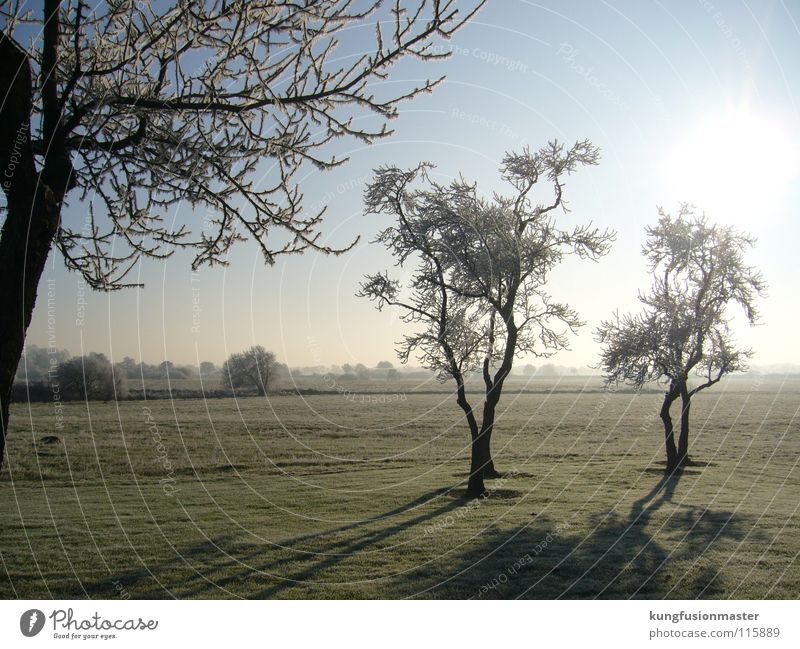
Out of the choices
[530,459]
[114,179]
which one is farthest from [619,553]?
[530,459]

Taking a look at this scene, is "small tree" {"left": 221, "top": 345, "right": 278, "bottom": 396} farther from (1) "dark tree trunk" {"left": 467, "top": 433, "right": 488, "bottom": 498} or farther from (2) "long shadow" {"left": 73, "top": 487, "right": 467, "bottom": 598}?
(2) "long shadow" {"left": 73, "top": 487, "right": 467, "bottom": 598}

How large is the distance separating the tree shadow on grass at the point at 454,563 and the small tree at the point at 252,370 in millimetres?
63576

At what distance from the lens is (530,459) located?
34.8m

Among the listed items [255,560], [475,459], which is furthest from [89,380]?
[255,560]

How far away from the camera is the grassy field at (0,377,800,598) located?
1211cm

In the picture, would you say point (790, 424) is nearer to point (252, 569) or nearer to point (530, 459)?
point (530, 459)

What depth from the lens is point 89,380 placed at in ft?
199

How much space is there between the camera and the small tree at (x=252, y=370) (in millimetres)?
80812

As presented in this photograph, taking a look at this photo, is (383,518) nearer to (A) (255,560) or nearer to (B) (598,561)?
(A) (255,560)

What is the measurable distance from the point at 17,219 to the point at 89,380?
62194 millimetres

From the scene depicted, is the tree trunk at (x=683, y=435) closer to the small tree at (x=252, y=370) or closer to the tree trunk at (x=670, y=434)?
the tree trunk at (x=670, y=434)

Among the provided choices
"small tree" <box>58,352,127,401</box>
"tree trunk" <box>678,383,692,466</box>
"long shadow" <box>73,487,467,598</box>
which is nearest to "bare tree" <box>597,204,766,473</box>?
"tree trunk" <box>678,383,692,466</box>

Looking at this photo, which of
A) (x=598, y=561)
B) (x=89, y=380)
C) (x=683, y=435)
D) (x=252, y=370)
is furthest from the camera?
(x=252, y=370)

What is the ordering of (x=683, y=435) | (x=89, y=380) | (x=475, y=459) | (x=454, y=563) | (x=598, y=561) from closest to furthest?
1. (x=454, y=563)
2. (x=598, y=561)
3. (x=475, y=459)
4. (x=683, y=435)
5. (x=89, y=380)
